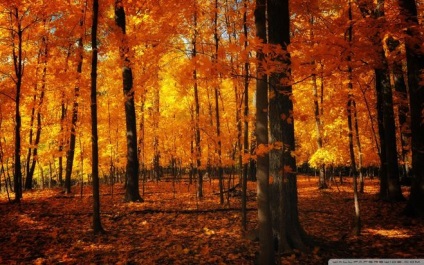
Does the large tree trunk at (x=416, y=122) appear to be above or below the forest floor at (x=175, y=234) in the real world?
above

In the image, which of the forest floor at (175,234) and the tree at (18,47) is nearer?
the forest floor at (175,234)

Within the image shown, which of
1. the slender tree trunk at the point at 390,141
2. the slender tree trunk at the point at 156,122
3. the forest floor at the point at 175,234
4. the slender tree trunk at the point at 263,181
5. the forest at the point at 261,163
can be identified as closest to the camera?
the slender tree trunk at the point at 263,181

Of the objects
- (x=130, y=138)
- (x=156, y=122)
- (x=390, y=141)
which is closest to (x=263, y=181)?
(x=390, y=141)

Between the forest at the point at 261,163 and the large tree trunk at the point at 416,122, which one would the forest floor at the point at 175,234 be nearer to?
the forest at the point at 261,163

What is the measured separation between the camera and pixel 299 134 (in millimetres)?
29281

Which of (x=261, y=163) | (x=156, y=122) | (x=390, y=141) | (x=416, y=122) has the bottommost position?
(x=261, y=163)

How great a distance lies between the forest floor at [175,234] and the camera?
6266 millimetres

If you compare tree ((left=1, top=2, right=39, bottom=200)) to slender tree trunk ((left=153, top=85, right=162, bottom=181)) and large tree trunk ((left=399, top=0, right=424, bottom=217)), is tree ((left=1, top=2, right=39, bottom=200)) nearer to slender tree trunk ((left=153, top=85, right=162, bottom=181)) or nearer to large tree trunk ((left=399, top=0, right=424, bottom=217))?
slender tree trunk ((left=153, top=85, right=162, bottom=181))

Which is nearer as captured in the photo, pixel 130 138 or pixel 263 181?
pixel 263 181

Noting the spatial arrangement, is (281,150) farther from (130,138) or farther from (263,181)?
(130,138)

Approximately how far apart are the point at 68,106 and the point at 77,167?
12.3 m

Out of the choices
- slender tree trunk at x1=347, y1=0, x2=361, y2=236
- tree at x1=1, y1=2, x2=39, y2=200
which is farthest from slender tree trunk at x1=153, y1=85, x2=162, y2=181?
slender tree trunk at x1=347, y1=0, x2=361, y2=236

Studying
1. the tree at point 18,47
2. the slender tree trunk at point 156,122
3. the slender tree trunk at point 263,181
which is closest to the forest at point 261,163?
the slender tree trunk at point 263,181

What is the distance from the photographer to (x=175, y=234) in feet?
26.7
